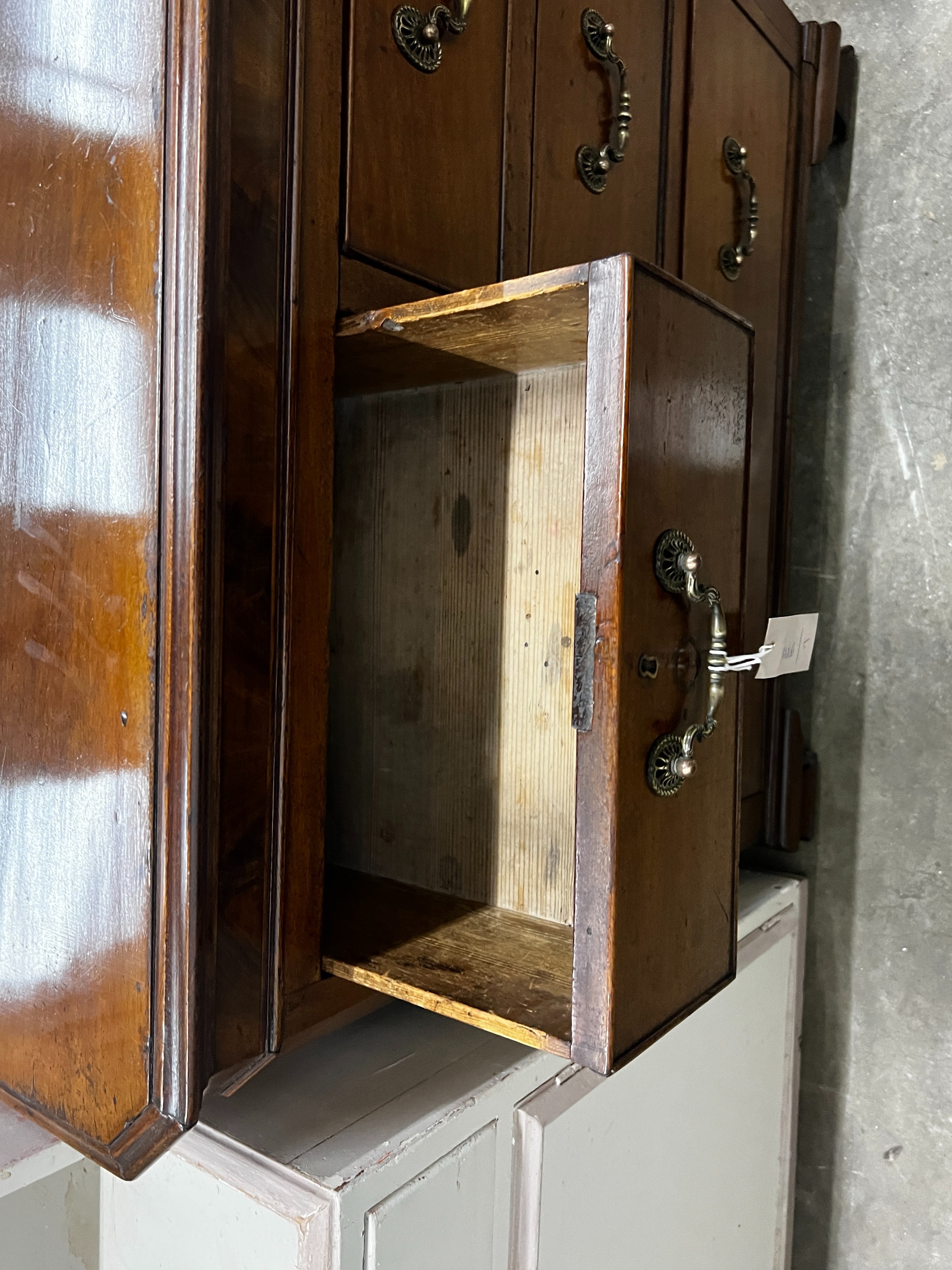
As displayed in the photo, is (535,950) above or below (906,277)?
below

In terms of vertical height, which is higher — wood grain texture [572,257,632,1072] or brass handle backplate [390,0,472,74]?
brass handle backplate [390,0,472,74]

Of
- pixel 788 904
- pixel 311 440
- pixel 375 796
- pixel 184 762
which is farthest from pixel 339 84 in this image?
pixel 788 904

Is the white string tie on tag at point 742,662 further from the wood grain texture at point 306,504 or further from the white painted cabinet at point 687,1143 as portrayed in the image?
the white painted cabinet at point 687,1143

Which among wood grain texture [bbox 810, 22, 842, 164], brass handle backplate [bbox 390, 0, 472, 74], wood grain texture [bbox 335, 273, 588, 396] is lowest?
wood grain texture [bbox 335, 273, 588, 396]

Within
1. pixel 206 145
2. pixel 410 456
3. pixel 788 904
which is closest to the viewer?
pixel 206 145

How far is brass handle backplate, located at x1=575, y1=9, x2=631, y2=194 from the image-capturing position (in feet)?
2.78

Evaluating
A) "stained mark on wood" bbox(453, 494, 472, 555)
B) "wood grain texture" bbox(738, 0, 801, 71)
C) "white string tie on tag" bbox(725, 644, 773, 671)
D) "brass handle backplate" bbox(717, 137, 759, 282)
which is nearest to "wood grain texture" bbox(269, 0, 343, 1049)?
"stained mark on wood" bbox(453, 494, 472, 555)

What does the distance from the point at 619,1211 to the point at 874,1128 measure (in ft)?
1.92

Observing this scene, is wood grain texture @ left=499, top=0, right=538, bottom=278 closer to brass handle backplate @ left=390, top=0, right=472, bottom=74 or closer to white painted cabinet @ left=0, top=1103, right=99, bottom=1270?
brass handle backplate @ left=390, top=0, right=472, bottom=74

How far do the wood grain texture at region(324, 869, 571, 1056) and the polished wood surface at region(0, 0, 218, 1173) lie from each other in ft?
0.46

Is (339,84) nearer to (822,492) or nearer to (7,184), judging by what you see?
(7,184)

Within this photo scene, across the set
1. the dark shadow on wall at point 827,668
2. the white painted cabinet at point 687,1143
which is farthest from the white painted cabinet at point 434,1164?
the dark shadow on wall at point 827,668

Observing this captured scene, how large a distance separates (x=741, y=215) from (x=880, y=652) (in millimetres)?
584

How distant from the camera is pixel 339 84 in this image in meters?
0.64
